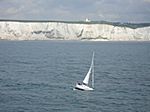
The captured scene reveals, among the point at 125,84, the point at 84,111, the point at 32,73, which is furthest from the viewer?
the point at 32,73

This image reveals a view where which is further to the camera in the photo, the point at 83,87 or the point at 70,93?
the point at 83,87

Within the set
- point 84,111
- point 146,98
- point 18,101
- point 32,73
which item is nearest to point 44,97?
point 18,101

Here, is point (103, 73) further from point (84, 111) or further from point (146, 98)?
point (84, 111)

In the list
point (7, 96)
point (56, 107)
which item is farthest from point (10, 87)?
point (56, 107)

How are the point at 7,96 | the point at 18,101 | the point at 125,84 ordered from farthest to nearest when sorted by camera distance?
the point at 125,84
the point at 7,96
the point at 18,101

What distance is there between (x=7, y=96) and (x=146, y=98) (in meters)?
21.7

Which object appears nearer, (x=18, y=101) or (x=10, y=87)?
(x=18, y=101)

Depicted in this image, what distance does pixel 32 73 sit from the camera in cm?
8775

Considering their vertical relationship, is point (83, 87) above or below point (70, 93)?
above

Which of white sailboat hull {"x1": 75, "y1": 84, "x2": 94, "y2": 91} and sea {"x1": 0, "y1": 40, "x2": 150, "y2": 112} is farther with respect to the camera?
white sailboat hull {"x1": 75, "y1": 84, "x2": 94, "y2": 91}

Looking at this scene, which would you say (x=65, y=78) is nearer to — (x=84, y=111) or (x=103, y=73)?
(x=103, y=73)

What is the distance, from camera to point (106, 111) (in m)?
50.3

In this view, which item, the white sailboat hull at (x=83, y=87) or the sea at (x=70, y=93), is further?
the white sailboat hull at (x=83, y=87)

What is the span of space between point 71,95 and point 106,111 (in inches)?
451
